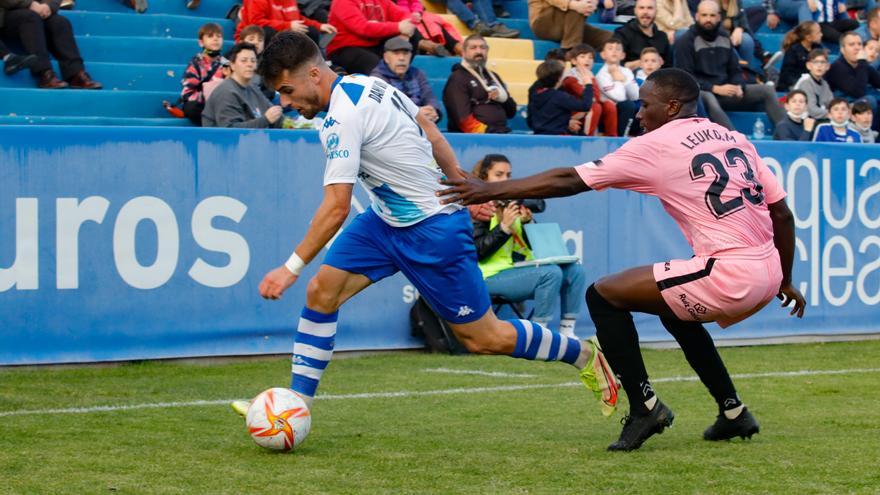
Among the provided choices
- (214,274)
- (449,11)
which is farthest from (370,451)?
(449,11)

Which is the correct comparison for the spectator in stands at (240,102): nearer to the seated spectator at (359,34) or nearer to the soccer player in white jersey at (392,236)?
the seated spectator at (359,34)

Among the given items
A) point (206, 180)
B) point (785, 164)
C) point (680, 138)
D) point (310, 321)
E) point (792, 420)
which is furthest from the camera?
point (785, 164)

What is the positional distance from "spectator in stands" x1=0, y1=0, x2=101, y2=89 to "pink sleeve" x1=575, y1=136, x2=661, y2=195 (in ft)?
25.8

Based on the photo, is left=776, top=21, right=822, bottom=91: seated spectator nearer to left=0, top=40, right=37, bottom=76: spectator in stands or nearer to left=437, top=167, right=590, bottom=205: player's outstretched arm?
left=0, top=40, right=37, bottom=76: spectator in stands

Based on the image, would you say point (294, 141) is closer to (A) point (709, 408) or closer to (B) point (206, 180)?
(B) point (206, 180)

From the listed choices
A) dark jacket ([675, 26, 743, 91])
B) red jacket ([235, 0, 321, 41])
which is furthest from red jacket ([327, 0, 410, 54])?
dark jacket ([675, 26, 743, 91])

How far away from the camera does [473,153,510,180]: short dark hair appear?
1120 cm

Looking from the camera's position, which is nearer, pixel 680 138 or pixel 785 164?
pixel 680 138

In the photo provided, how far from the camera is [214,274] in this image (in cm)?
1054

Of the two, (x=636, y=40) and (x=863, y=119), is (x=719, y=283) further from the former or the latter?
(x=636, y=40)

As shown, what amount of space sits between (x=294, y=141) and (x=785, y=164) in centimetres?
464

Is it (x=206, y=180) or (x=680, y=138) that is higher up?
(x=680, y=138)

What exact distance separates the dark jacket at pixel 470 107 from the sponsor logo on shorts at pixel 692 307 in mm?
7222

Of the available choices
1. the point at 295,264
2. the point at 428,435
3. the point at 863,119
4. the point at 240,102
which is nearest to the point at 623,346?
the point at 428,435
